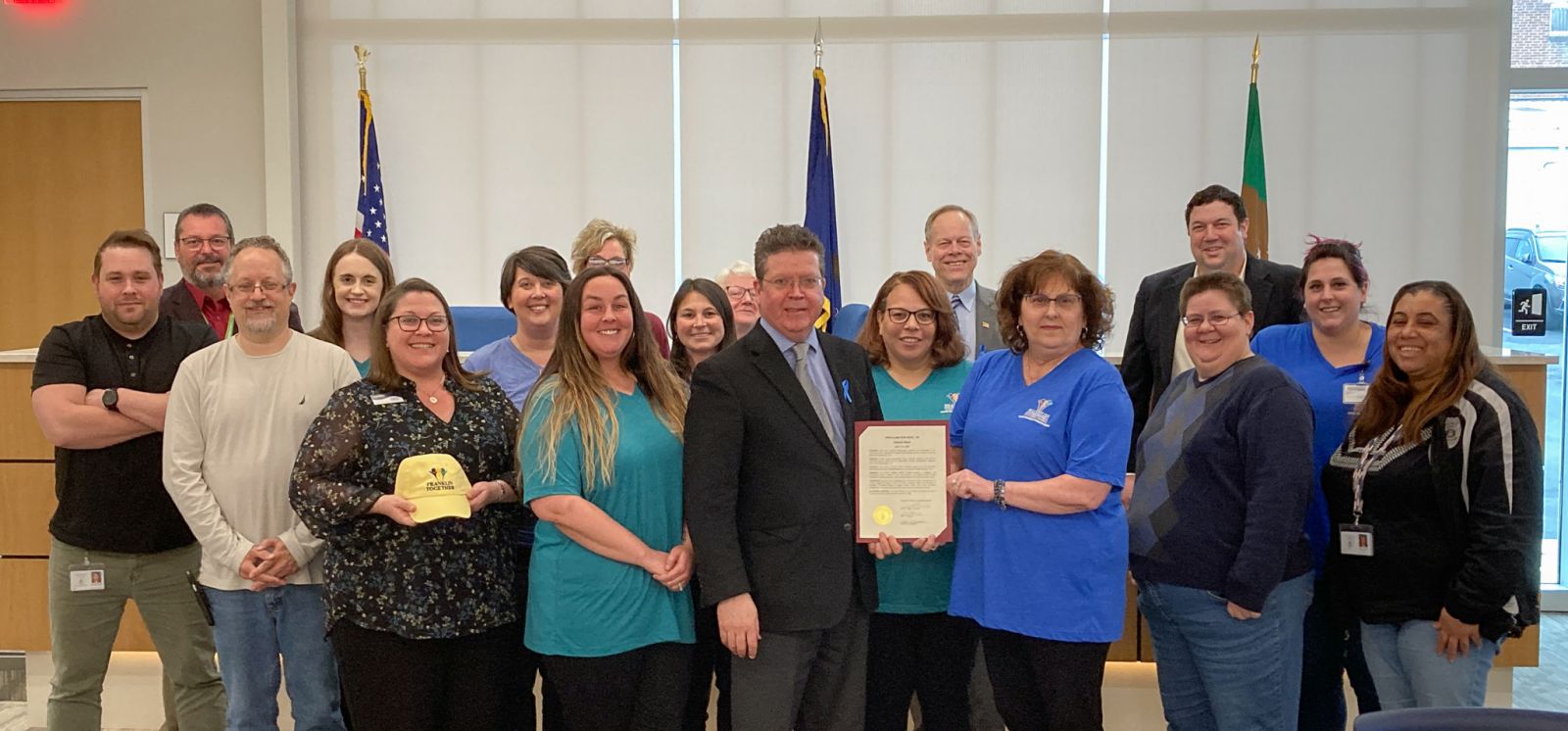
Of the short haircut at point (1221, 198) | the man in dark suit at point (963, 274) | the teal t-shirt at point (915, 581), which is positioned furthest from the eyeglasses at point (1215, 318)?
the man in dark suit at point (963, 274)

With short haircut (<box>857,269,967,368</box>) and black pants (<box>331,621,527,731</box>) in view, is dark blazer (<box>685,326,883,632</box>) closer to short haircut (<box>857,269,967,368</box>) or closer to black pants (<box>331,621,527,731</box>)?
short haircut (<box>857,269,967,368</box>)

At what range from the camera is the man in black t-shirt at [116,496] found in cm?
309

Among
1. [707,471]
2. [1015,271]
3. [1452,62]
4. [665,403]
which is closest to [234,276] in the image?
[665,403]

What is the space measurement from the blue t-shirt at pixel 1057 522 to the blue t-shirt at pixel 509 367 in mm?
1314

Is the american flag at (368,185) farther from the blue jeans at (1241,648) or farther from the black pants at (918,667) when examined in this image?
the blue jeans at (1241,648)

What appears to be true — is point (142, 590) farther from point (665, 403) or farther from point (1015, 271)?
point (1015, 271)

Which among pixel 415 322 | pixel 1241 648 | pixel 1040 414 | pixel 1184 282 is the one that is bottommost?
pixel 1241 648

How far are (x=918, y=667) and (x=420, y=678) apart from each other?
1.26 m

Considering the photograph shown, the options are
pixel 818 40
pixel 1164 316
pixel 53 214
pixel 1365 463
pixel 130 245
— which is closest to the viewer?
pixel 1365 463

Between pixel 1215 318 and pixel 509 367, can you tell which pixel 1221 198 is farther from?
pixel 509 367

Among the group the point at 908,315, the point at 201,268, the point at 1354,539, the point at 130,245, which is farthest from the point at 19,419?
the point at 1354,539

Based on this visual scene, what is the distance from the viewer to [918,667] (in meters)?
2.81

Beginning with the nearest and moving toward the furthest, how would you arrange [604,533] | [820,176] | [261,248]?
1. [604,533]
2. [261,248]
3. [820,176]

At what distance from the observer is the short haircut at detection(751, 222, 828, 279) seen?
245 centimetres
